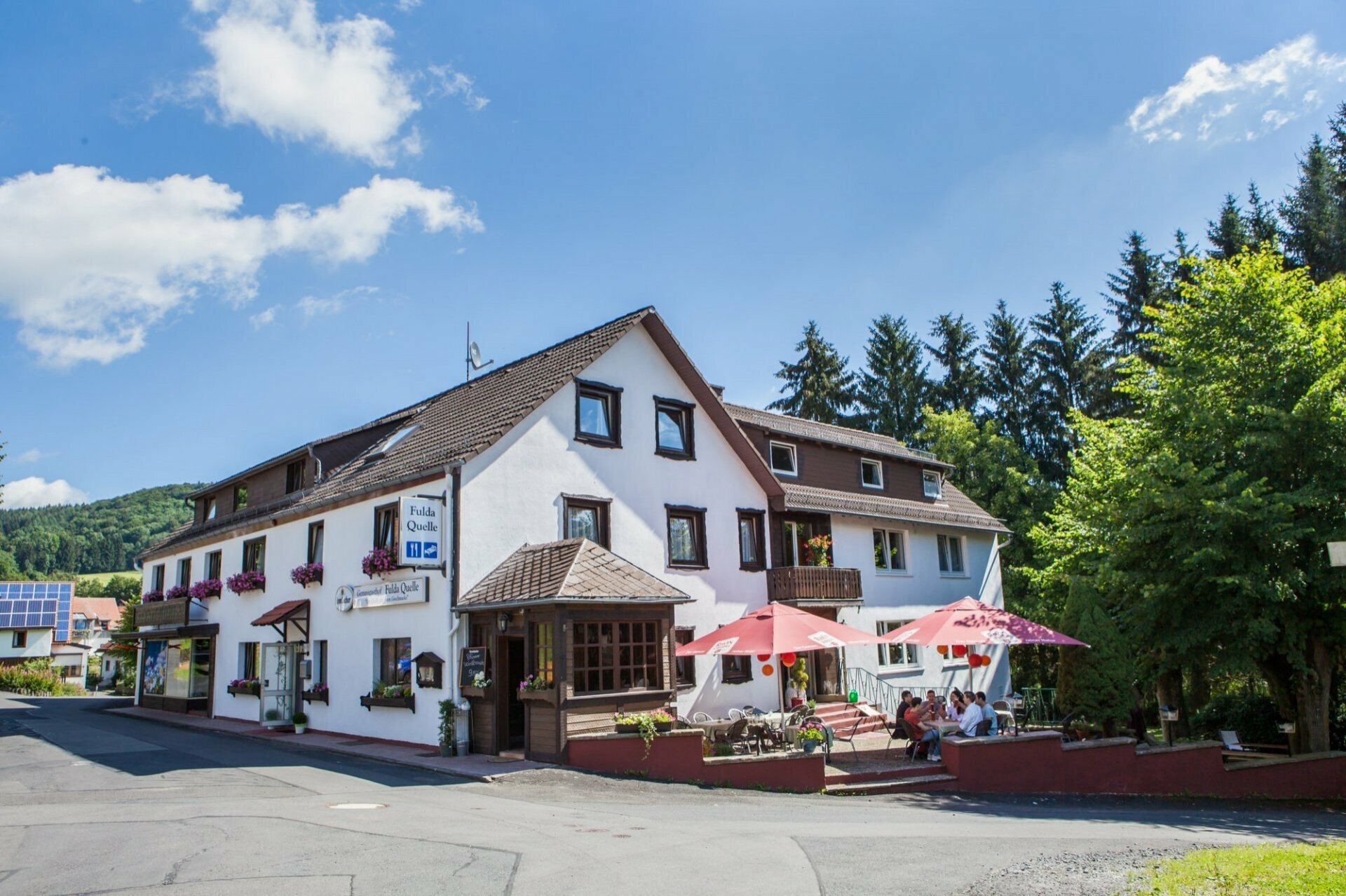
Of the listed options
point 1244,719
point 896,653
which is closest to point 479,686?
point 896,653

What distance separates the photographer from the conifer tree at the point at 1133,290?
43781 mm

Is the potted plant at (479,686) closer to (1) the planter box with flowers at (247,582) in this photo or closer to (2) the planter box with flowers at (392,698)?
Result: (2) the planter box with flowers at (392,698)

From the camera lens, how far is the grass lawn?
7953 mm

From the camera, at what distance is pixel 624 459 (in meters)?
21.1

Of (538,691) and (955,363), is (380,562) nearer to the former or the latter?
(538,691)

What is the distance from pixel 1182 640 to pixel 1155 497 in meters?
3.07

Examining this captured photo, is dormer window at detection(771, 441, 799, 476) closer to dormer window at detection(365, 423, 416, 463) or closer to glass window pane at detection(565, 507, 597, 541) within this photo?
glass window pane at detection(565, 507, 597, 541)

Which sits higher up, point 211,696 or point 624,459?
point 624,459

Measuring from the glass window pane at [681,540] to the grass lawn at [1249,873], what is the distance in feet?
44.2

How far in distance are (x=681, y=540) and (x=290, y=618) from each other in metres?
9.61

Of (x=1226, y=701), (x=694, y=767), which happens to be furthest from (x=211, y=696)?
(x=1226, y=701)

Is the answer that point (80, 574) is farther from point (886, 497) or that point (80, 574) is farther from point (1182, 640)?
point (1182, 640)

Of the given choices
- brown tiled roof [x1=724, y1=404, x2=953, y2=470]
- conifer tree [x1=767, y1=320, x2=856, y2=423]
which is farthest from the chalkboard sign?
conifer tree [x1=767, y1=320, x2=856, y2=423]

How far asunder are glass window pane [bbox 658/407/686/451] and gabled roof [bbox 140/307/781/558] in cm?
89
